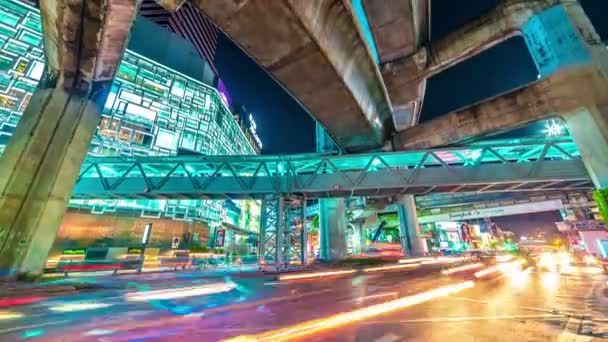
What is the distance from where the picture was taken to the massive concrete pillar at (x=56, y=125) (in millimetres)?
7000

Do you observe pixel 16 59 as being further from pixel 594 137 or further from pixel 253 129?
pixel 594 137

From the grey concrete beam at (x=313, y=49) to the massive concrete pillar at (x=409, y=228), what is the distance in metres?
22.4

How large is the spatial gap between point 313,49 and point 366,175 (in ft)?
29.1

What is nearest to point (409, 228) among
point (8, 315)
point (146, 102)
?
point (8, 315)

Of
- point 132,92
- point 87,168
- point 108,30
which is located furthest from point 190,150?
point 108,30

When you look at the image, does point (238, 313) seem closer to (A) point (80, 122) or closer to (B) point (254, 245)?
(A) point (80, 122)

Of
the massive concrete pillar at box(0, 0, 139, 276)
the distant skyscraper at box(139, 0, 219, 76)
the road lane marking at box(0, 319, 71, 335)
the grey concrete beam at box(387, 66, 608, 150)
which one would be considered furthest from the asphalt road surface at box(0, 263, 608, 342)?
the distant skyscraper at box(139, 0, 219, 76)

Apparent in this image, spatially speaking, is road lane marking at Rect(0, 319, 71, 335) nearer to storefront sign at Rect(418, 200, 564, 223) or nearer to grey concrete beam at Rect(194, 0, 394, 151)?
grey concrete beam at Rect(194, 0, 394, 151)

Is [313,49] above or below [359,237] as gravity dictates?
above

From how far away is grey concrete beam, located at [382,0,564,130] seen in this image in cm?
1279

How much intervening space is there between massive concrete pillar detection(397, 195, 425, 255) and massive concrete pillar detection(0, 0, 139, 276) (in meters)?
29.2

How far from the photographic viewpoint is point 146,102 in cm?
3972

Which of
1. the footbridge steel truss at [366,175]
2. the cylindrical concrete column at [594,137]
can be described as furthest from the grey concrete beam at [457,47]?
the footbridge steel truss at [366,175]

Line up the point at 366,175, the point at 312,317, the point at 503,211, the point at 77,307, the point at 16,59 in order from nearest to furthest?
the point at 312,317, the point at 77,307, the point at 366,175, the point at 16,59, the point at 503,211
